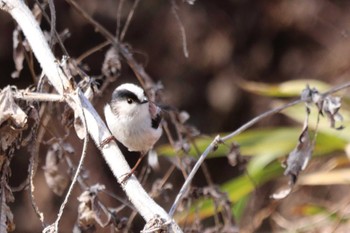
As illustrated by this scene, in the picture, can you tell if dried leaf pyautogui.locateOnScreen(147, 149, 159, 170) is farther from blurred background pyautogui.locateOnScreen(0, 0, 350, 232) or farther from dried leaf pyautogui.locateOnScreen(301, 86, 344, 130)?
blurred background pyautogui.locateOnScreen(0, 0, 350, 232)

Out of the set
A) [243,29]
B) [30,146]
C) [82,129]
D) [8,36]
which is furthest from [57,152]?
[243,29]

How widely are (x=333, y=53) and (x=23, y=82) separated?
225cm

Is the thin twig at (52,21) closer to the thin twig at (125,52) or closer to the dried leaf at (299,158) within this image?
the thin twig at (125,52)

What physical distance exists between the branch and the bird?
488 mm

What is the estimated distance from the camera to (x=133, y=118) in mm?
2338

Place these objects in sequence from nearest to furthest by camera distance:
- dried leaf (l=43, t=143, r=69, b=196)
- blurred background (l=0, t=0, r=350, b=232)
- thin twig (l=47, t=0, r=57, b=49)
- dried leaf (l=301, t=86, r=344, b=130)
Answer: thin twig (l=47, t=0, r=57, b=49) → dried leaf (l=301, t=86, r=344, b=130) → dried leaf (l=43, t=143, r=69, b=196) → blurred background (l=0, t=0, r=350, b=232)

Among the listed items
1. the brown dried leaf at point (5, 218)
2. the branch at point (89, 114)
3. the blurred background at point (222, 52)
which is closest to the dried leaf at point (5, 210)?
the brown dried leaf at point (5, 218)

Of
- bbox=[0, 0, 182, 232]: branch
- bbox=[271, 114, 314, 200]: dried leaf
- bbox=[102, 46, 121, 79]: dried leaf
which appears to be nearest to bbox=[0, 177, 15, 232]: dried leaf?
bbox=[0, 0, 182, 232]: branch

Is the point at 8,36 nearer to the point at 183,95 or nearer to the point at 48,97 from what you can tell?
the point at 183,95

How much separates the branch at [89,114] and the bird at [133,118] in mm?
488

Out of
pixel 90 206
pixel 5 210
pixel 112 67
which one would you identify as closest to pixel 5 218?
pixel 5 210

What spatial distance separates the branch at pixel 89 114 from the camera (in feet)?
5.31

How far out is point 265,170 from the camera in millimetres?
3615

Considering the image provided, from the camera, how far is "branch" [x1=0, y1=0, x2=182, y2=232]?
5.31 feet
